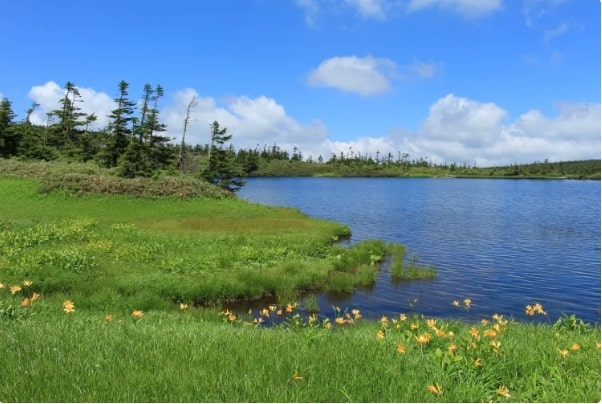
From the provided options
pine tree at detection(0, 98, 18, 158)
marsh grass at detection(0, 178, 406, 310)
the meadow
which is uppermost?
pine tree at detection(0, 98, 18, 158)

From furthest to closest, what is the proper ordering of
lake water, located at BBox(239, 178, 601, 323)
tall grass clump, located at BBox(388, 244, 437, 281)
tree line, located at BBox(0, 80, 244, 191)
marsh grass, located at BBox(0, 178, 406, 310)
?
1. tree line, located at BBox(0, 80, 244, 191)
2. tall grass clump, located at BBox(388, 244, 437, 281)
3. lake water, located at BBox(239, 178, 601, 323)
4. marsh grass, located at BBox(0, 178, 406, 310)

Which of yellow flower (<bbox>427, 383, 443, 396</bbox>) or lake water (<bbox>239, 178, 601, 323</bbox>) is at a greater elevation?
yellow flower (<bbox>427, 383, 443, 396</bbox>)

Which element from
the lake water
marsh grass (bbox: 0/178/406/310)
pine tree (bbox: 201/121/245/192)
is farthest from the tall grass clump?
pine tree (bbox: 201/121/245/192)

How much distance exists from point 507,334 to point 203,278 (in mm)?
13361

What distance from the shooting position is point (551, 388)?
593 cm

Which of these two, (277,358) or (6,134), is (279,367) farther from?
(6,134)

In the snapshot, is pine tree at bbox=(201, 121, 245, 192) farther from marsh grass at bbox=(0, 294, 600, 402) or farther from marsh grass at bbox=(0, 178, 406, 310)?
marsh grass at bbox=(0, 294, 600, 402)

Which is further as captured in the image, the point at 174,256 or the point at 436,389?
the point at 174,256

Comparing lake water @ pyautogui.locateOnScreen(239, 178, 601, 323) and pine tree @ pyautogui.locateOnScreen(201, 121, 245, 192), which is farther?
pine tree @ pyautogui.locateOnScreen(201, 121, 245, 192)

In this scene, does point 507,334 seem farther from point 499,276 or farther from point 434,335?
point 499,276

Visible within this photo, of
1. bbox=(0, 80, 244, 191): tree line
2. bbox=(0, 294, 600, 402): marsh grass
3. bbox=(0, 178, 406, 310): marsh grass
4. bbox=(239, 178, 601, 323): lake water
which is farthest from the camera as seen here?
bbox=(0, 80, 244, 191): tree line

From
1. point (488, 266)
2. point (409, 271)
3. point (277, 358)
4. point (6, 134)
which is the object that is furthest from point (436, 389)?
point (6, 134)

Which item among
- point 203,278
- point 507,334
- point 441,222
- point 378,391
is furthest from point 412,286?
point 441,222

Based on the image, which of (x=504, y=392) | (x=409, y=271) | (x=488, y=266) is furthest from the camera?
(x=488, y=266)
